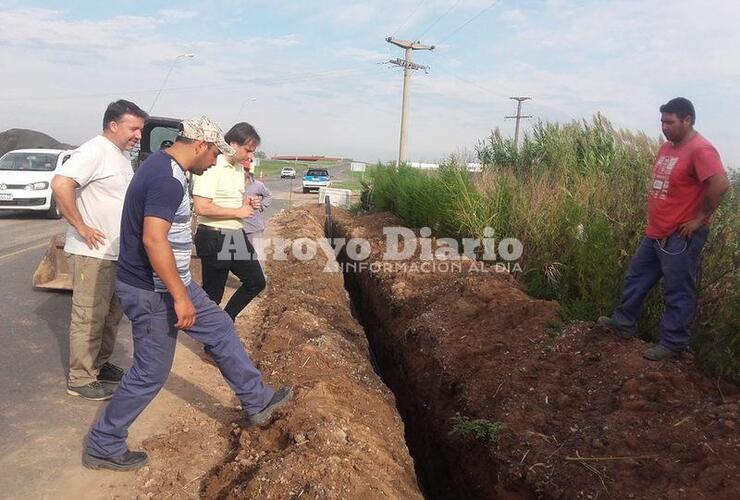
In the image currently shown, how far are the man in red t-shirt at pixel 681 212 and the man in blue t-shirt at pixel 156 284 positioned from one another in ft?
9.74

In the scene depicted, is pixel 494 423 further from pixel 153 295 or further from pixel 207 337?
pixel 153 295

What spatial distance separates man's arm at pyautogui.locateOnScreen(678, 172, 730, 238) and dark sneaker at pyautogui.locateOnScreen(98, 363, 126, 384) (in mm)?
4164

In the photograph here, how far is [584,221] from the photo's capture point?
22.6 feet

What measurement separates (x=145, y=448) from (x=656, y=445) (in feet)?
9.44

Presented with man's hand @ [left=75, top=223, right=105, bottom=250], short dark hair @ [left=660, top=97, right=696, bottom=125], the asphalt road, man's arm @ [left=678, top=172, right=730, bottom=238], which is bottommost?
the asphalt road

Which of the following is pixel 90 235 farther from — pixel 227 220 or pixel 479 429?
pixel 479 429

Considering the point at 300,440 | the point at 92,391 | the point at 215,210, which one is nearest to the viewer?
the point at 300,440

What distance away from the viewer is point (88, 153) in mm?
4121

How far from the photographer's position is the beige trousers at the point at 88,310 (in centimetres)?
418

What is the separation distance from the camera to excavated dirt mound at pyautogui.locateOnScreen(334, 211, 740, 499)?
3061mm

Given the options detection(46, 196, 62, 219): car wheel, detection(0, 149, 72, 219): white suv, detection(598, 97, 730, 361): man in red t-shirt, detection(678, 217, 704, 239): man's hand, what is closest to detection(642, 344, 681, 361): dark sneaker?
detection(598, 97, 730, 361): man in red t-shirt

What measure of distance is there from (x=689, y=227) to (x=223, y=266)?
11.6ft

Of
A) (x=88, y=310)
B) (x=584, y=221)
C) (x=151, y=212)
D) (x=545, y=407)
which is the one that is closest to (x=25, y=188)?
(x=88, y=310)

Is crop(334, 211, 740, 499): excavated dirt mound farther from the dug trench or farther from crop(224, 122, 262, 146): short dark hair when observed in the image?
crop(224, 122, 262, 146): short dark hair
